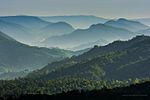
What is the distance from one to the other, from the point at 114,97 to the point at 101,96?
1038 centimetres

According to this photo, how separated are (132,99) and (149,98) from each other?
296 inches

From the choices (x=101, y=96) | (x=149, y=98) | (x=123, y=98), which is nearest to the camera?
(x=149, y=98)

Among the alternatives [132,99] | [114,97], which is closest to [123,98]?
[114,97]

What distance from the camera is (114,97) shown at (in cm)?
18438

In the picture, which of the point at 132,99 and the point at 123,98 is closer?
the point at 132,99

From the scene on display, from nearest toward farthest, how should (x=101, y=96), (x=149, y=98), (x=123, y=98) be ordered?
(x=149, y=98)
(x=123, y=98)
(x=101, y=96)

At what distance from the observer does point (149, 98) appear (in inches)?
6078

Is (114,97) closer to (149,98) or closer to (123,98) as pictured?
(123,98)

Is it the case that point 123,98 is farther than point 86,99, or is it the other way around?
point 86,99

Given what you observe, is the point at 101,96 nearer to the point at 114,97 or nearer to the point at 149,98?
the point at 114,97

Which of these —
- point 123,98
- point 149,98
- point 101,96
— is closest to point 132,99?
point 149,98

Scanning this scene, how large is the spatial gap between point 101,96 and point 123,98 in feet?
56.3

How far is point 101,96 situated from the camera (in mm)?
193500

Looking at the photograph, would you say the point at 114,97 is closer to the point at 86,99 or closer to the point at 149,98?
the point at 86,99
